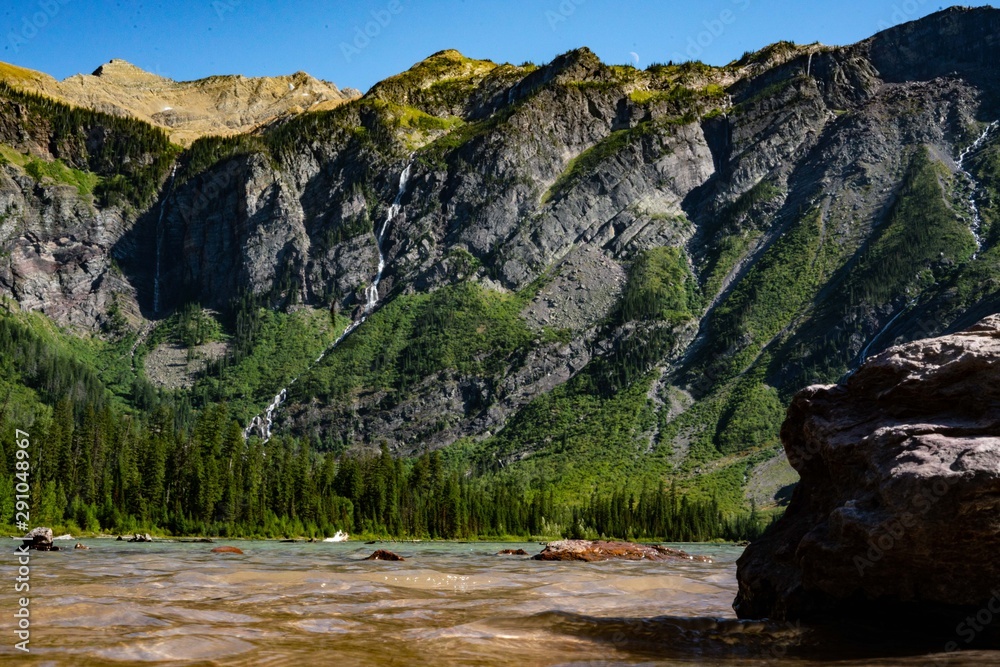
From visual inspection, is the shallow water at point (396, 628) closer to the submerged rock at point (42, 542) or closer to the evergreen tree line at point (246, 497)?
the submerged rock at point (42, 542)

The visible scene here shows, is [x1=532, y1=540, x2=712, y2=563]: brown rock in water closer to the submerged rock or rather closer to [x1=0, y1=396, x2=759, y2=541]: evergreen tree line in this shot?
the submerged rock

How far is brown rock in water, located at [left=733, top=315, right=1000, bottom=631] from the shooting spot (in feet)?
41.2

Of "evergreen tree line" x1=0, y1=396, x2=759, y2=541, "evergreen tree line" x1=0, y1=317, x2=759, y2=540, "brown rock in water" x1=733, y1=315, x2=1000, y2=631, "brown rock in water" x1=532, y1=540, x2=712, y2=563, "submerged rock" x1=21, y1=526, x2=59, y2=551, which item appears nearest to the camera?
"brown rock in water" x1=733, y1=315, x2=1000, y2=631

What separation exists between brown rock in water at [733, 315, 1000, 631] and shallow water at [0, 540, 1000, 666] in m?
1.10

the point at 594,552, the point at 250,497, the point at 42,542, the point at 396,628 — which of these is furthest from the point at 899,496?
the point at 250,497

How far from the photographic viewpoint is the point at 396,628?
587 inches

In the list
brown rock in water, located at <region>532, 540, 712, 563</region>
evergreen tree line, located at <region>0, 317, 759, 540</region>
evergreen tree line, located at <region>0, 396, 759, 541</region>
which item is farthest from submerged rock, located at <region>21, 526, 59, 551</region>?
evergreen tree line, located at <region>0, 396, 759, 541</region>

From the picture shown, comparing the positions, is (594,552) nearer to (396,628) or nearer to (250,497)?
(396,628)

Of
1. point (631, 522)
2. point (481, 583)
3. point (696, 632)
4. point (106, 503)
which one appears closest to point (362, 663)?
point (696, 632)

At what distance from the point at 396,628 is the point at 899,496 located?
29.1 feet

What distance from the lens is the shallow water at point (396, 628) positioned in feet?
38.6

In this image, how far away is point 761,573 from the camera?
678 inches

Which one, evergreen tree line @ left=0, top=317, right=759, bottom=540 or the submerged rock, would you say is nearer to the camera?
the submerged rock

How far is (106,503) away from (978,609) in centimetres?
10762
